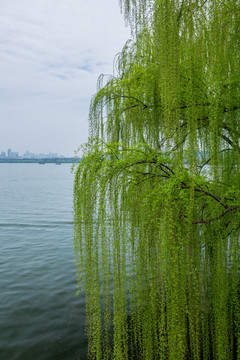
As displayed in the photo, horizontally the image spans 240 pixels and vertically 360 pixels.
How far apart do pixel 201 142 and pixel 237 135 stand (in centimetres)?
55

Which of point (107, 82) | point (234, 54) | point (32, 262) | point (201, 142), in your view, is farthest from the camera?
point (32, 262)

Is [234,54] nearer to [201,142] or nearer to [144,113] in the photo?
[201,142]

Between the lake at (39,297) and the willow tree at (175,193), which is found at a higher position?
the willow tree at (175,193)

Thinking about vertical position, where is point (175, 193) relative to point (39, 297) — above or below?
above

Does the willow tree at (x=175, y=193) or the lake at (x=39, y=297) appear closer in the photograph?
the willow tree at (x=175, y=193)

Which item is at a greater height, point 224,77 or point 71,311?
point 224,77

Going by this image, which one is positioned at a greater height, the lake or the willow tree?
the willow tree

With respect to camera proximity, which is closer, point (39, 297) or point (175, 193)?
point (175, 193)

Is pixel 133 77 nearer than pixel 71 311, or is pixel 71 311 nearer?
pixel 133 77

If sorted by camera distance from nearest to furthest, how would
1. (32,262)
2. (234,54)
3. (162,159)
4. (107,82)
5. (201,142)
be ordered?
(162,159), (234,54), (201,142), (107,82), (32,262)

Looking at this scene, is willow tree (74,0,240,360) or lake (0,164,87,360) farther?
lake (0,164,87,360)

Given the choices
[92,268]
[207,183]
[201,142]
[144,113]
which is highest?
[144,113]

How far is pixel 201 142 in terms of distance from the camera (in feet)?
11.9

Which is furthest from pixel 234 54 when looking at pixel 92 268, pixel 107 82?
pixel 92 268
